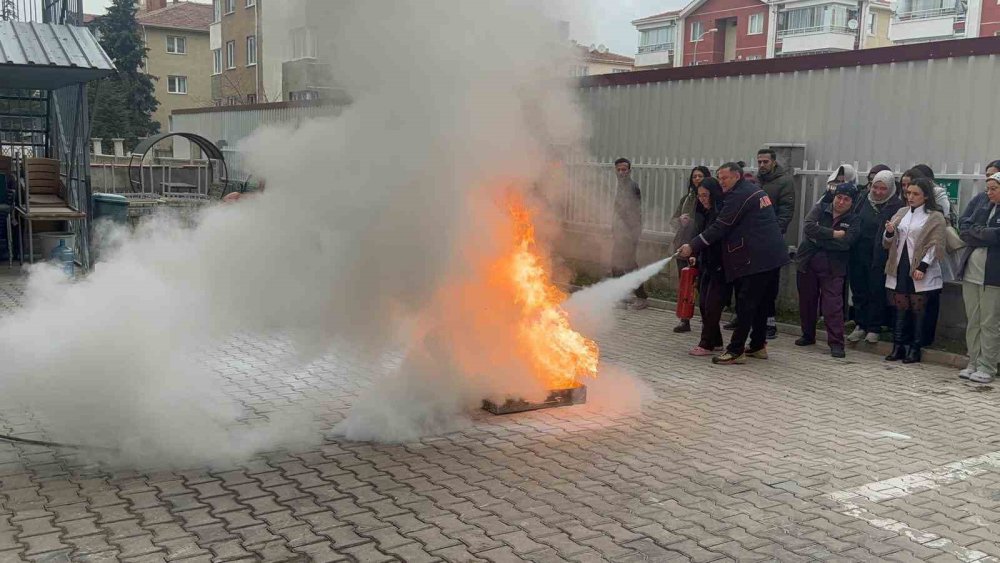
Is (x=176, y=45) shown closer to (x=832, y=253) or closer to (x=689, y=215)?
(x=689, y=215)

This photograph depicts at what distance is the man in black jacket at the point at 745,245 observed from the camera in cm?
781

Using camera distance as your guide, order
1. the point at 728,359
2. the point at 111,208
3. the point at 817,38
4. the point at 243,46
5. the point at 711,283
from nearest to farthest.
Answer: the point at 243,46
the point at 728,359
the point at 711,283
the point at 111,208
the point at 817,38

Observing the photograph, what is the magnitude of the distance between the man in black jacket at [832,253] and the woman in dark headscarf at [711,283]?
1.06 metres

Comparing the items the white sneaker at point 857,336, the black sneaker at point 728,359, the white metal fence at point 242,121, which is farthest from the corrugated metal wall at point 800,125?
the white metal fence at point 242,121

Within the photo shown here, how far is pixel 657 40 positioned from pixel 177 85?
3564 cm

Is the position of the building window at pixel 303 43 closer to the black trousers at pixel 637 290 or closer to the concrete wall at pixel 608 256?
the concrete wall at pixel 608 256

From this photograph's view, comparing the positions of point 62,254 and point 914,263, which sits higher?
point 914,263

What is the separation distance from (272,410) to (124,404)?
4.70 ft

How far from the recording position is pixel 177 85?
168 ft

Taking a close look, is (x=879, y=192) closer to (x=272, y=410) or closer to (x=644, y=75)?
(x=644, y=75)

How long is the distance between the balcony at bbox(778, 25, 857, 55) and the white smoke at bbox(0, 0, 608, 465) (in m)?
52.3

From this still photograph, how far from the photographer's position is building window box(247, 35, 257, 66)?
→ 5987mm

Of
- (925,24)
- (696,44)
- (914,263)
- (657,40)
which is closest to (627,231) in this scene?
(914,263)

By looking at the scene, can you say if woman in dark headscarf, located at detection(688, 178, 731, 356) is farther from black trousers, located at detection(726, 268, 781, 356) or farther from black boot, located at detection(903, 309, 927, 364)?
black boot, located at detection(903, 309, 927, 364)
